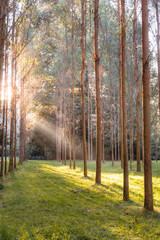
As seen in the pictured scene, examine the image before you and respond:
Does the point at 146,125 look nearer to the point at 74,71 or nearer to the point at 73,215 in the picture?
the point at 73,215

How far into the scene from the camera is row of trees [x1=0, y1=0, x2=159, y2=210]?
23.6ft

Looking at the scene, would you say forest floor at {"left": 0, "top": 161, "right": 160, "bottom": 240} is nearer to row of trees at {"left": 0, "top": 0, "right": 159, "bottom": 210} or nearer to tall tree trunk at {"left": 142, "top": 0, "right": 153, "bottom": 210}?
tall tree trunk at {"left": 142, "top": 0, "right": 153, "bottom": 210}

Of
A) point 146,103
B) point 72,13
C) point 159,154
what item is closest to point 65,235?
point 146,103

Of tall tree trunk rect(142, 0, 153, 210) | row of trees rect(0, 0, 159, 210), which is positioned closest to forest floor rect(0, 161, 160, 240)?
tall tree trunk rect(142, 0, 153, 210)

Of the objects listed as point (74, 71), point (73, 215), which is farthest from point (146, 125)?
point (74, 71)

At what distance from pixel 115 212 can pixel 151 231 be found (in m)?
1.35

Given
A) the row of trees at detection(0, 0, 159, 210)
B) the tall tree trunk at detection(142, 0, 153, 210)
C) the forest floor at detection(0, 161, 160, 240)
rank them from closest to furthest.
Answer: the forest floor at detection(0, 161, 160, 240) → the tall tree trunk at detection(142, 0, 153, 210) → the row of trees at detection(0, 0, 159, 210)

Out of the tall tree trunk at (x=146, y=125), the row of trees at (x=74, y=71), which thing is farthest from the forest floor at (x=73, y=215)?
the row of trees at (x=74, y=71)

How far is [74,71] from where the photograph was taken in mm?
21031

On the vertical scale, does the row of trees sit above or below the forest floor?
above

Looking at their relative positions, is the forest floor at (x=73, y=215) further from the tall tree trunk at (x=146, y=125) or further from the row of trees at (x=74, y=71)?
the row of trees at (x=74, y=71)

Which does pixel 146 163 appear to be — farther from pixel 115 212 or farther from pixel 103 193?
pixel 103 193

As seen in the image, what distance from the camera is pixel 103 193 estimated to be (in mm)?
7941

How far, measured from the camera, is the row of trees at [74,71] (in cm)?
719
